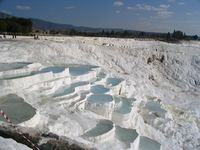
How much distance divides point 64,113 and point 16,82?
6.53 feet

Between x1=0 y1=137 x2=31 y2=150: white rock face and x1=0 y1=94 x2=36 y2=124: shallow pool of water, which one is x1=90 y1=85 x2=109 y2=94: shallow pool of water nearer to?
x1=0 y1=94 x2=36 y2=124: shallow pool of water

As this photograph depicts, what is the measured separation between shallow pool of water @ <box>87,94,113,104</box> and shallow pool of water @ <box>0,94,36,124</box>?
276cm

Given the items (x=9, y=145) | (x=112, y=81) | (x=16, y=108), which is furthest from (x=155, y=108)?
(x=9, y=145)

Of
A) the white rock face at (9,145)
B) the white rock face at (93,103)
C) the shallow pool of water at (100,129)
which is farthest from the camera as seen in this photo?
the white rock face at (93,103)

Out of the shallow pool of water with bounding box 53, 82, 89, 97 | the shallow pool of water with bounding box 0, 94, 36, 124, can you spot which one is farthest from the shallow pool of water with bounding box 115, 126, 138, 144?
the shallow pool of water with bounding box 0, 94, 36, 124

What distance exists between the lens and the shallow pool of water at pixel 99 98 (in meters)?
10.7

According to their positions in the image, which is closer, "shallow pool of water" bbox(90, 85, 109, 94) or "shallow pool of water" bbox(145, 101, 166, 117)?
"shallow pool of water" bbox(90, 85, 109, 94)

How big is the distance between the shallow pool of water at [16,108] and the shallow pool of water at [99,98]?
2.76m

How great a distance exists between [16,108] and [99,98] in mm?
3772

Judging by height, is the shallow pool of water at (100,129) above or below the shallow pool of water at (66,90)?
below

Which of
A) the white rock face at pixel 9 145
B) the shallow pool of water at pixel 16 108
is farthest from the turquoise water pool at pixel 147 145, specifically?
the white rock face at pixel 9 145

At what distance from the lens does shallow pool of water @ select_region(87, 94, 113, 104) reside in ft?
35.1

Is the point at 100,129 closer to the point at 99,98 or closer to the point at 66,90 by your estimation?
the point at 99,98

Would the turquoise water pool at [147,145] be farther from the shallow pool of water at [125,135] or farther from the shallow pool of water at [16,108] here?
the shallow pool of water at [16,108]
